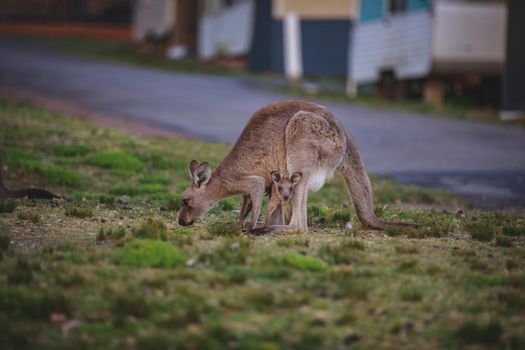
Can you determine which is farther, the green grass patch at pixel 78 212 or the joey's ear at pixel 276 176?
the green grass patch at pixel 78 212

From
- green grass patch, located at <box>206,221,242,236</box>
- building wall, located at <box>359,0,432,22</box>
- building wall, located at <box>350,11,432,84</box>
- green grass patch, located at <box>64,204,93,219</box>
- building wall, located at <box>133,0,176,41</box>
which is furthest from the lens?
building wall, located at <box>133,0,176,41</box>

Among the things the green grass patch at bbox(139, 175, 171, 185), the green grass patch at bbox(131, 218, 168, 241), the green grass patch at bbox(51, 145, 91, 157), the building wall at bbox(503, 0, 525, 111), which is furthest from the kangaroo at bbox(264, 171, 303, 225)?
the building wall at bbox(503, 0, 525, 111)

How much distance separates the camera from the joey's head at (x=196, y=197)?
8.47m

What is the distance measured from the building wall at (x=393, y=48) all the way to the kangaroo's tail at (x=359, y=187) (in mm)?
14137

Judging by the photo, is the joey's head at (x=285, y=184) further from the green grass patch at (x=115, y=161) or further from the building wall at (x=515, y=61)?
the building wall at (x=515, y=61)

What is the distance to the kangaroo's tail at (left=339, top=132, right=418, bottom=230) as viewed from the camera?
8.30m

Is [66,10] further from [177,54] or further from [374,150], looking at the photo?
[374,150]

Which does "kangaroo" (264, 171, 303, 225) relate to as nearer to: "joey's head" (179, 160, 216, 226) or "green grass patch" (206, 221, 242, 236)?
"green grass patch" (206, 221, 242, 236)

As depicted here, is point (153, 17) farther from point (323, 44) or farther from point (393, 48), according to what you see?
point (393, 48)

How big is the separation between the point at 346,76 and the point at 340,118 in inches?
442

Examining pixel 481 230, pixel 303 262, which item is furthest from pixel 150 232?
pixel 481 230

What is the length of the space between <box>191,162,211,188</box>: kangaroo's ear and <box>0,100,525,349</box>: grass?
0.45 metres

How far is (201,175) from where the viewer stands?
8492 millimetres

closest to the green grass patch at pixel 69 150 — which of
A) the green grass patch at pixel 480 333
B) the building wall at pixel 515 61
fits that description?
the green grass patch at pixel 480 333
